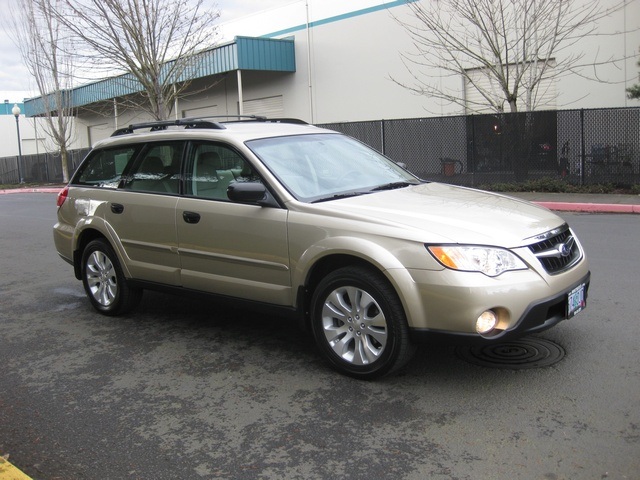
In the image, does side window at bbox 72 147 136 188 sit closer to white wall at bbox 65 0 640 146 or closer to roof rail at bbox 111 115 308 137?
roof rail at bbox 111 115 308 137

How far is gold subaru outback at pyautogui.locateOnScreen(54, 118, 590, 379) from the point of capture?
399cm

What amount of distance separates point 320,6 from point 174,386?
22377mm

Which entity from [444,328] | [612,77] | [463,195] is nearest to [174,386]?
[444,328]

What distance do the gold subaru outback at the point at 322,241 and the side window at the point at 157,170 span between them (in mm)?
14

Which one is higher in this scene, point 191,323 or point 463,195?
point 463,195

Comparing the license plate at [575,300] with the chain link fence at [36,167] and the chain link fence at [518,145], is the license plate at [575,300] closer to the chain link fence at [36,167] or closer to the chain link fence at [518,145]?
the chain link fence at [518,145]

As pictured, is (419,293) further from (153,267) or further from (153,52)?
(153,52)

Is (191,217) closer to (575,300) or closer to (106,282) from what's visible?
(106,282)

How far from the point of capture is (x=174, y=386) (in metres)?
4.50

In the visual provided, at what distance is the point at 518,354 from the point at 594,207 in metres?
9.72

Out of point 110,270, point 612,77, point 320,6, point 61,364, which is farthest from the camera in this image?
point 320,6

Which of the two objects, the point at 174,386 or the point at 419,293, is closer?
the point at 419,293

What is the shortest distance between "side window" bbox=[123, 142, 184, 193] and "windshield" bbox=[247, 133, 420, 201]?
0.84 metres

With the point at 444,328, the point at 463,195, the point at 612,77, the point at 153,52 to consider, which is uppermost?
the point at 153,52
